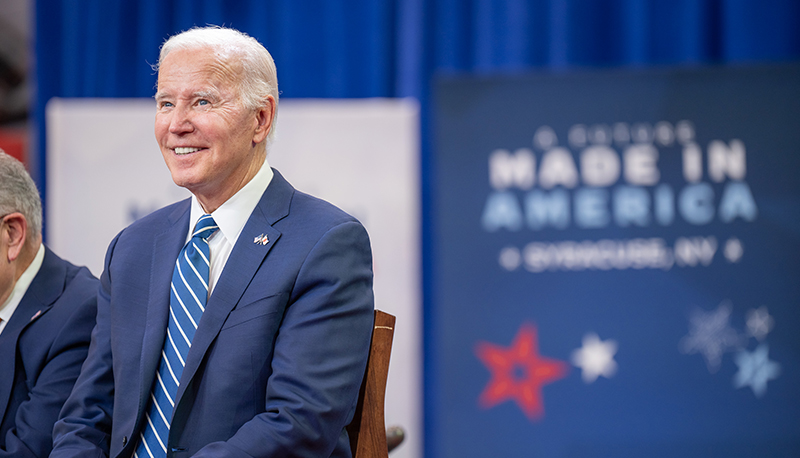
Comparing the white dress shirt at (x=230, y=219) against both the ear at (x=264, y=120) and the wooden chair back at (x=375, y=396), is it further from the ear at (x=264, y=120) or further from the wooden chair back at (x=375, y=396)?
the wooden chair back at (x=375, y=396)

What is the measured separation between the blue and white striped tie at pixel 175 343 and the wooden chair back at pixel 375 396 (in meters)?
0.34

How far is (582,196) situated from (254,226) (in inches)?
78.7

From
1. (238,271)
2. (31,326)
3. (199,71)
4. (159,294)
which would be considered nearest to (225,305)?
(238,271)

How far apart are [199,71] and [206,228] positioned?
0.31 meters

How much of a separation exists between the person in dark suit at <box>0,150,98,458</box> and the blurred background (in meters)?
1.49

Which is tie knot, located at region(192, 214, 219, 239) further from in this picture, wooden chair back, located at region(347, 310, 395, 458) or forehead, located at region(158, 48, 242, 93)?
wooden chair back, located at region(347, 310, 395, 458)

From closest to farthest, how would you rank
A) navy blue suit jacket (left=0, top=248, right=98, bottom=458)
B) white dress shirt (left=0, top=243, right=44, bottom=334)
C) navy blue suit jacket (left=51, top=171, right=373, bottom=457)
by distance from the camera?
navy blue suit jacket (left=51, top=171, right=373, bottom=457), navy blue suit jacket (left=0, top=248, right=98, bottom=458), white dress shirt (left=0, top=243, right=44, bottom=334)

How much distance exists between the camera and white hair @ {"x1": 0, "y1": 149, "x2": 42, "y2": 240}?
5.06 ft

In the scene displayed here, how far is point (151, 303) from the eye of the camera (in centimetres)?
140

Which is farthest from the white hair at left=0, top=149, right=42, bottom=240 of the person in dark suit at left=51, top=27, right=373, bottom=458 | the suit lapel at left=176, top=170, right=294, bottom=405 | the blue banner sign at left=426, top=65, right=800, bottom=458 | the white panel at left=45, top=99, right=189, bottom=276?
the blue banner sign at left=426, top=65, right=800, bottom=458

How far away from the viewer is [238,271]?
1328mm

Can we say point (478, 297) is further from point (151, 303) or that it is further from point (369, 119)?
point (151, 303)

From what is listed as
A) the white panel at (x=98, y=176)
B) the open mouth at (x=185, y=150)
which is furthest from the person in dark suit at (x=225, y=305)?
the white panel at (x=98, y=176)

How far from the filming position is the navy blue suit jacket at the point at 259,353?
1.23 m
